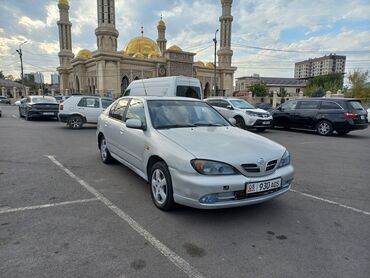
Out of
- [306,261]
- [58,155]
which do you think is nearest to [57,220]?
[306,261]

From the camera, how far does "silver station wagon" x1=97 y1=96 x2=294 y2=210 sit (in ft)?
10.2

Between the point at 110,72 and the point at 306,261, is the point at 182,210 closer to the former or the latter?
the point at 306,261

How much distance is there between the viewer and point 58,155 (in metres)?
6.98

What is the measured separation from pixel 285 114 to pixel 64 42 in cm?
6276

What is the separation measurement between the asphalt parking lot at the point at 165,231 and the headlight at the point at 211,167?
2.32 ft

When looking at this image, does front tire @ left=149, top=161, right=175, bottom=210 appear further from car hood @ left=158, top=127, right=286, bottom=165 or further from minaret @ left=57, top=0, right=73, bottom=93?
minaret @ left=57, top=0, right=73, bottom=93

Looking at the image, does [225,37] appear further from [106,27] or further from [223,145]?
[223,145]

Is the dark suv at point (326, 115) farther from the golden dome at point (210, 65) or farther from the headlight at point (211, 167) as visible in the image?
the golden dome at point (210, 65)

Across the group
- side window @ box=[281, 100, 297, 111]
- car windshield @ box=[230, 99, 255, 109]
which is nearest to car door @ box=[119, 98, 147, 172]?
car windshield @ box=[230, 99, 255, 109]

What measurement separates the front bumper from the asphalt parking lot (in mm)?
350

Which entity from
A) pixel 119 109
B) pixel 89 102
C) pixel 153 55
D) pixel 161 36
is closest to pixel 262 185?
pixel 119 109

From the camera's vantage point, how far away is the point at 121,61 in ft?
163

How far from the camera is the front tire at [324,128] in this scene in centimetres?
1153

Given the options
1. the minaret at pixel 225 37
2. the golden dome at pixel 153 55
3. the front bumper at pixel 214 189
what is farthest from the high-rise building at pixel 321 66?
the front bumper at pixel 214 189
